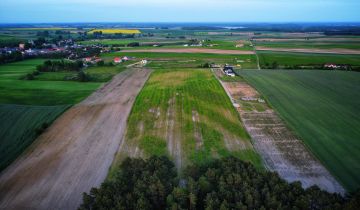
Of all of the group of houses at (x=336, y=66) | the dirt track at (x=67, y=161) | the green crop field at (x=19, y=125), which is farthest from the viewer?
the group of houses at (x=336, y=66)

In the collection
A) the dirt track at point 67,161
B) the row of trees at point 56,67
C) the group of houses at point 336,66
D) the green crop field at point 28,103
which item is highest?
the group of houses at point 336,66

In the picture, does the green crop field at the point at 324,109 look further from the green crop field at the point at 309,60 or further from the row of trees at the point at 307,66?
the green crop field at the point at 309,60

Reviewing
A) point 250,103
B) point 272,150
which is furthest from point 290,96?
point 272,150

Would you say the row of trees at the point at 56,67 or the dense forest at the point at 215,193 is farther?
the row of trees at the point at 56,67

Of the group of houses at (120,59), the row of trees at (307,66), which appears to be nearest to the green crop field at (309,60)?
the row of trees at (307,66)

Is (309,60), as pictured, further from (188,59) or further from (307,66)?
(188,59)
